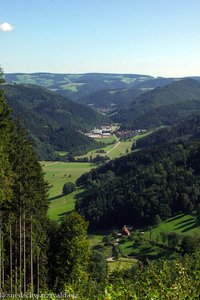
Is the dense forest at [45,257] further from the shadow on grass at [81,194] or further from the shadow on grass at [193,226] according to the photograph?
the shadow on grass at [81,194]

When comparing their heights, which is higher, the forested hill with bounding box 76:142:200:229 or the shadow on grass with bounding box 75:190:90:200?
the forested hill with bounding box 76:142:200:229

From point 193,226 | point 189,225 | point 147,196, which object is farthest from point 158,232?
point 147,196

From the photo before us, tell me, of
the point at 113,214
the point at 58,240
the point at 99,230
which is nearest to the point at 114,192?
the point at 113,214

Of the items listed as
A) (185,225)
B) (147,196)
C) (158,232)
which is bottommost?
(158,232)

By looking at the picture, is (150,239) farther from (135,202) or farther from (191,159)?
(191,159)

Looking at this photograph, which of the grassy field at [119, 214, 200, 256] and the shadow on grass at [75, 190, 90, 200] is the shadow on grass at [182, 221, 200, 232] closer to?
the grassy field at [119, 214, 200, 256]

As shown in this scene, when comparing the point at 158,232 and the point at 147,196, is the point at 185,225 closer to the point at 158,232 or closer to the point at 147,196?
the point at 158,232

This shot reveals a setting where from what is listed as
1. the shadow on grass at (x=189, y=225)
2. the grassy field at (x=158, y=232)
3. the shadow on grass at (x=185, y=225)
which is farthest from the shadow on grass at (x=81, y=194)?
the shadow on grass at (x=189, y=225)

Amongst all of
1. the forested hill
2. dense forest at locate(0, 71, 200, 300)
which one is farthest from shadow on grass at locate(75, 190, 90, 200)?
dense forest at locate(0, 71, 200, 300)
